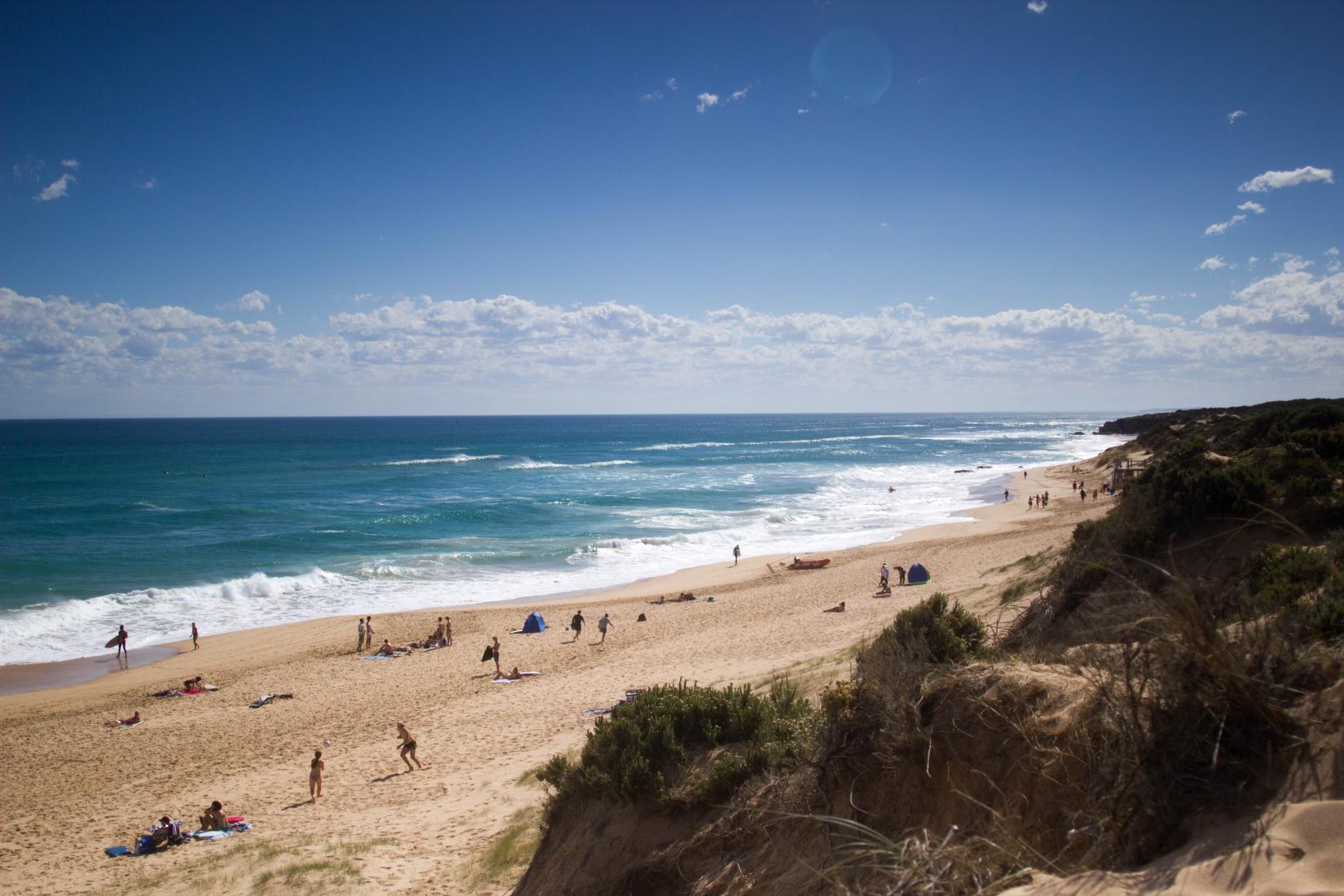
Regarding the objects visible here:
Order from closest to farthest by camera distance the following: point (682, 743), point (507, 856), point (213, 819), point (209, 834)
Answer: point (682, 743)
point (507, 856)
point (209, 834)
point (213, 819)

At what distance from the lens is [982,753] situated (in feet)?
15.1

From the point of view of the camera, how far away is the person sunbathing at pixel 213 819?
10453 millimetres

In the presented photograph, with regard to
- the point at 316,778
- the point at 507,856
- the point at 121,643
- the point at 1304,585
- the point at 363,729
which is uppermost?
the point at 1304,585

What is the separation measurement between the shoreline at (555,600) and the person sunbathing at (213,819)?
11.5 metres

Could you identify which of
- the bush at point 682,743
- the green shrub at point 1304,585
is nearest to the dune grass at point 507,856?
the bush at point 682,743

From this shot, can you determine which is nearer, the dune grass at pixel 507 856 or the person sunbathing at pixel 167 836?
the dune grass at pixel 507 856

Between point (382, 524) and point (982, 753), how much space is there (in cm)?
3998

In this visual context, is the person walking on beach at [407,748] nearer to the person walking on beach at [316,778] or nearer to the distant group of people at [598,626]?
the person walking on beach at [316,778]

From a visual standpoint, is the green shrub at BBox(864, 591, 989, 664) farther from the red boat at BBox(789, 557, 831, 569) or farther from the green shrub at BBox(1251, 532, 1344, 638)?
the red boat at BBox(789, 557, 831, 569)

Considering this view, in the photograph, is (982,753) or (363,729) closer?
(982,753)

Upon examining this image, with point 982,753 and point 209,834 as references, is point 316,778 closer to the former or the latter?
point 209,834

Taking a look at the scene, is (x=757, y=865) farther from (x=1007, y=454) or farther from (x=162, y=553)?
(x=1007, y=454)

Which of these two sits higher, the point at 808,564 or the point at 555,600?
the point at 808,564

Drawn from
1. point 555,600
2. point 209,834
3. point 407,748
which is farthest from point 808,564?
point 209,834
